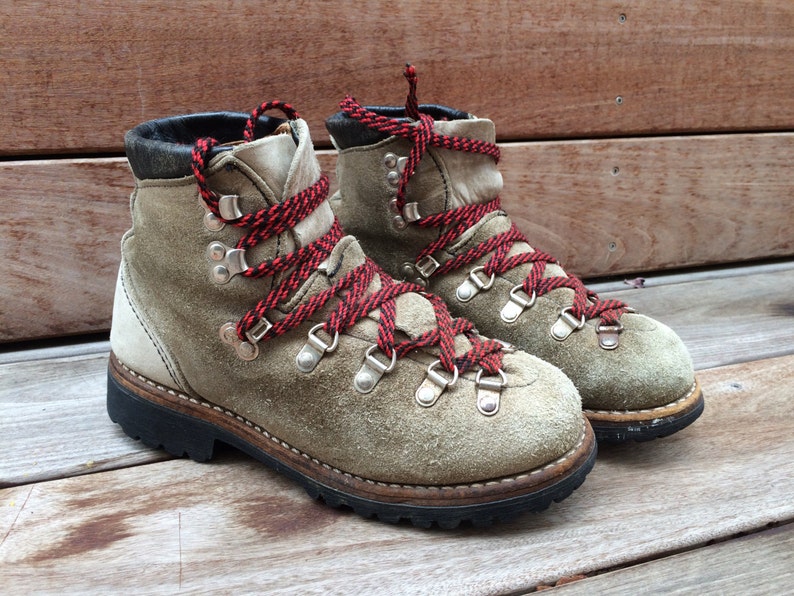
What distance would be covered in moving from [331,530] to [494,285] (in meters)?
0.39

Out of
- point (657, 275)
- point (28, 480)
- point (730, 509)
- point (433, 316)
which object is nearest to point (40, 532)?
point (28, 480)

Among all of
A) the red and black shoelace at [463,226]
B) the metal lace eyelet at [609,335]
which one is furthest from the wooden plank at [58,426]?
the metal lace eyelet at [609,335]

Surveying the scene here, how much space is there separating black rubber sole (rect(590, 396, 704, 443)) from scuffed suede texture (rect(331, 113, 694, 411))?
21 mm

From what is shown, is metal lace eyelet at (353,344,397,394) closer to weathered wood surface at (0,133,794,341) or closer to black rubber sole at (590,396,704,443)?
black rubber sole at (590,396,704,443)

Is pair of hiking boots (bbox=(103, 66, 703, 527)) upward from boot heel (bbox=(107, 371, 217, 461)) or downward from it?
upward

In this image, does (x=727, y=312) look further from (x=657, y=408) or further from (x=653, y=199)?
(x=657, y=408)

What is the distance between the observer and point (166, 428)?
32.7 inches

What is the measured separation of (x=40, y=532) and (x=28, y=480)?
0.12 metres

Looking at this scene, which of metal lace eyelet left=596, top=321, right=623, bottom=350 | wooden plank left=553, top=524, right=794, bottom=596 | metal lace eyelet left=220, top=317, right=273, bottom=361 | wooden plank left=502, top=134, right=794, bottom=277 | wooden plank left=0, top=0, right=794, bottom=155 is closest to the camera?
wooden plank left=553, top=524, right=794, bottom=596

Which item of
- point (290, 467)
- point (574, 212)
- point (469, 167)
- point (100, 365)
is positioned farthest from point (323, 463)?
point (574, 212)

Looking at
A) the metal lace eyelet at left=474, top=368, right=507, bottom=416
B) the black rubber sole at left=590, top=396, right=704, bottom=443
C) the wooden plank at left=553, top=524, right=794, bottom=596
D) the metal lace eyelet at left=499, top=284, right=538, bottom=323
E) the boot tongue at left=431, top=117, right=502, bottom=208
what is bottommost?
the wooden plank at left=553, top=524, right=794, bottom=596

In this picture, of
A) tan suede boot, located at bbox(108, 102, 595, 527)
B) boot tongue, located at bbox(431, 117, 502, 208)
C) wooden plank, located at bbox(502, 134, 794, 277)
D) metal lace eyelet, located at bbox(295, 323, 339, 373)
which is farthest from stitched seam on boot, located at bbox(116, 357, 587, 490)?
wooden plank, located at bbox(502, 134, 794, 277)

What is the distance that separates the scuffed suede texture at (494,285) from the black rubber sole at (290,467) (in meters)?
0.13

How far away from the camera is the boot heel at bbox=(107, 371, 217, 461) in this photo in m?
0.82
